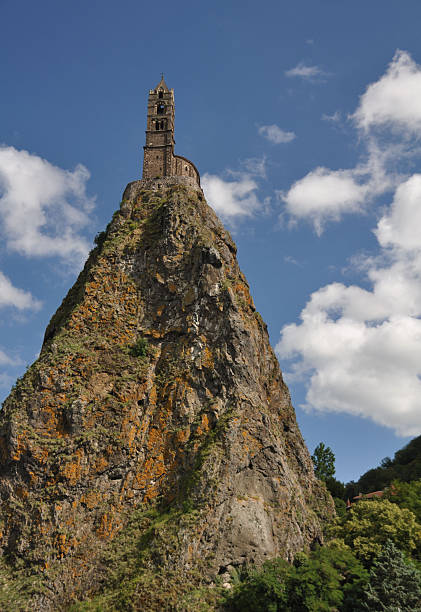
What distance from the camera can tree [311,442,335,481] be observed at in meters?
64.3

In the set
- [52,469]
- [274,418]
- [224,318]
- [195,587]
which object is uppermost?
[224,318]

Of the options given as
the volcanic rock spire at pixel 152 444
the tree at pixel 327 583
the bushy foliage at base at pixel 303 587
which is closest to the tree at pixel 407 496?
the volcanic rock spire at pixel 152 444

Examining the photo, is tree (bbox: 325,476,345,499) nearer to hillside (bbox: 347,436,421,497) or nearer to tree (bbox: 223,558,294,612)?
hillside (bbox: 347,436,421,497)

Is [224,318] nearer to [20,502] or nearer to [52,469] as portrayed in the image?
[52,469]

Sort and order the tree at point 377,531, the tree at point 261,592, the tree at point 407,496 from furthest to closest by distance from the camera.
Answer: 1. the tree at point 407,496
2. the tree at point 377,531
3. the tree at point 261,592

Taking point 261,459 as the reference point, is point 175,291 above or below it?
above

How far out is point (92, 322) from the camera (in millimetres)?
40156

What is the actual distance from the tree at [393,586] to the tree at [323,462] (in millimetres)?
37002

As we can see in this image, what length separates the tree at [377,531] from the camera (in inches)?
1223

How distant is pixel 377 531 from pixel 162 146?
4715cm

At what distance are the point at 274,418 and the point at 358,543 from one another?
1293cm

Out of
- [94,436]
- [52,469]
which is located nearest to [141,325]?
[94,436]

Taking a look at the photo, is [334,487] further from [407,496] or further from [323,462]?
[407,496]

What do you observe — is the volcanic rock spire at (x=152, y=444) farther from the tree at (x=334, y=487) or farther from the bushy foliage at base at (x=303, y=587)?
the tree at (x=334, y=487)
